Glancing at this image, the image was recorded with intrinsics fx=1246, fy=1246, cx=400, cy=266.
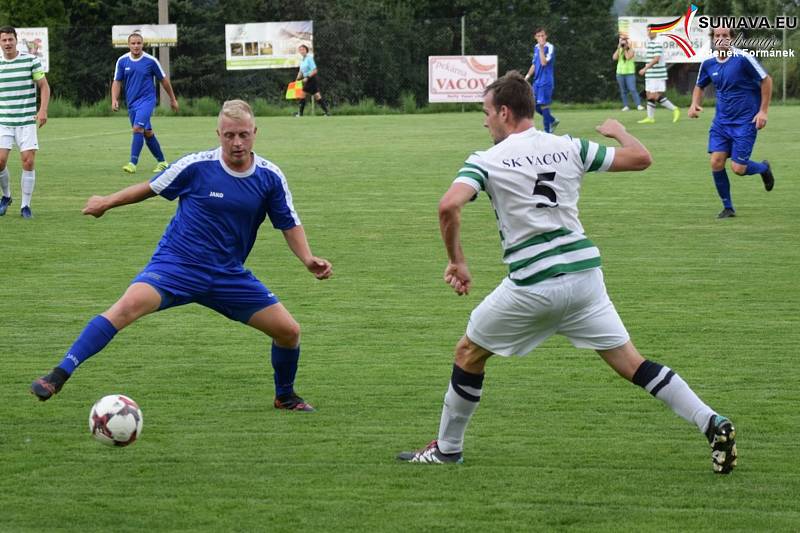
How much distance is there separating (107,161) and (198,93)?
27013mm

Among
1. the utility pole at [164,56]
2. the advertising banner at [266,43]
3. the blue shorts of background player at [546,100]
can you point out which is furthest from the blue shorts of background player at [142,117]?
the utility pole at [164,56]

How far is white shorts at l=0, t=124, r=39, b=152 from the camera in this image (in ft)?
46.7

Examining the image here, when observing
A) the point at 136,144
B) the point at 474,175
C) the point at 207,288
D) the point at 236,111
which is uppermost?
the point at 236,111

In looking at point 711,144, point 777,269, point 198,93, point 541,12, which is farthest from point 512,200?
point 541,12

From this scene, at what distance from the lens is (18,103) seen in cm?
1429

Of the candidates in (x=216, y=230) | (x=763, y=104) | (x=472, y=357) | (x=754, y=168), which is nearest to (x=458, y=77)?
(x=754, y=168)

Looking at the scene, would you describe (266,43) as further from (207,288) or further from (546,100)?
(207,288)

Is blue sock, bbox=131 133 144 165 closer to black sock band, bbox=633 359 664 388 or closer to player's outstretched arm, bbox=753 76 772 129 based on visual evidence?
player's outstretched arm, bbox=753 76 772 129

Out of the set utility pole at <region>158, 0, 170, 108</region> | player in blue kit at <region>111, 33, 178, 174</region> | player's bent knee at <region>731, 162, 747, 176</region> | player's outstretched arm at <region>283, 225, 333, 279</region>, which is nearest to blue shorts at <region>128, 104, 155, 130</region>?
player in blue kit at <region>111, 33, 178, 174</region>

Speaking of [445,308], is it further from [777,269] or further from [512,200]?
[512,200]

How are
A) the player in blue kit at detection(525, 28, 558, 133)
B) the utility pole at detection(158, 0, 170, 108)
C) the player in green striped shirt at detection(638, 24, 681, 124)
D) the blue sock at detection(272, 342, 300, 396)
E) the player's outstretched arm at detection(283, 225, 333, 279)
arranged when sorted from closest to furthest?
1. the player's outstretched arm at detection(283, 225, 333, 279)
2. the blue sock at detection(272, 342, 300, 396)
3. the player in blue kit at detection(525, 28, 558, 133)
4. the player in green striped shirt at detection(638, 24, 681, 124)
5. the utility pole at detection(158, 0, 170, 108)

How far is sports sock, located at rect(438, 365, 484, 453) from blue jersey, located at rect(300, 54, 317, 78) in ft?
109

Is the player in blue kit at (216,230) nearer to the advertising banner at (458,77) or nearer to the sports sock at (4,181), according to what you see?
the sports sock at (4,181)

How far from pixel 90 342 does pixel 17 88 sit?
9132mm
